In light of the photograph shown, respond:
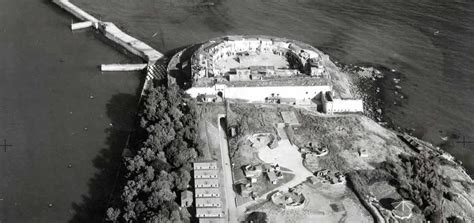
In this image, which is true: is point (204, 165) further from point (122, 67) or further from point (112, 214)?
point (122, 67)

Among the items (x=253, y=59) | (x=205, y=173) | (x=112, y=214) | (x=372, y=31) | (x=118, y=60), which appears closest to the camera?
(x=112, y=214)

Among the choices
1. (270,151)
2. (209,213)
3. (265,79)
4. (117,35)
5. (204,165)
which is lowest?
(117,35)

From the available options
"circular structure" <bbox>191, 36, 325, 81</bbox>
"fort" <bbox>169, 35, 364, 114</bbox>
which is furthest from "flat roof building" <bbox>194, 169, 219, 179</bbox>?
"circular structure" <bbox>191, 36, 325, 81</bbox>

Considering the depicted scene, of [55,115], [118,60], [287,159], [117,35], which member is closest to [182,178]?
[287,159]

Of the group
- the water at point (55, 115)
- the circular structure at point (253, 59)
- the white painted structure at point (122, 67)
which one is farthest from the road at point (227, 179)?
the white painted structure at point (122, 67)

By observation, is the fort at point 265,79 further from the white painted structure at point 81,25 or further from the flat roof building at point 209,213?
the flat roof building at point 209,213

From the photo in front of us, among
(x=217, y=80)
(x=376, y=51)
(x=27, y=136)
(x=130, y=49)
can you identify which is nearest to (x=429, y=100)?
(x=376, y=51)

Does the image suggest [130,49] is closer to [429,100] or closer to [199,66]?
[199,66]
